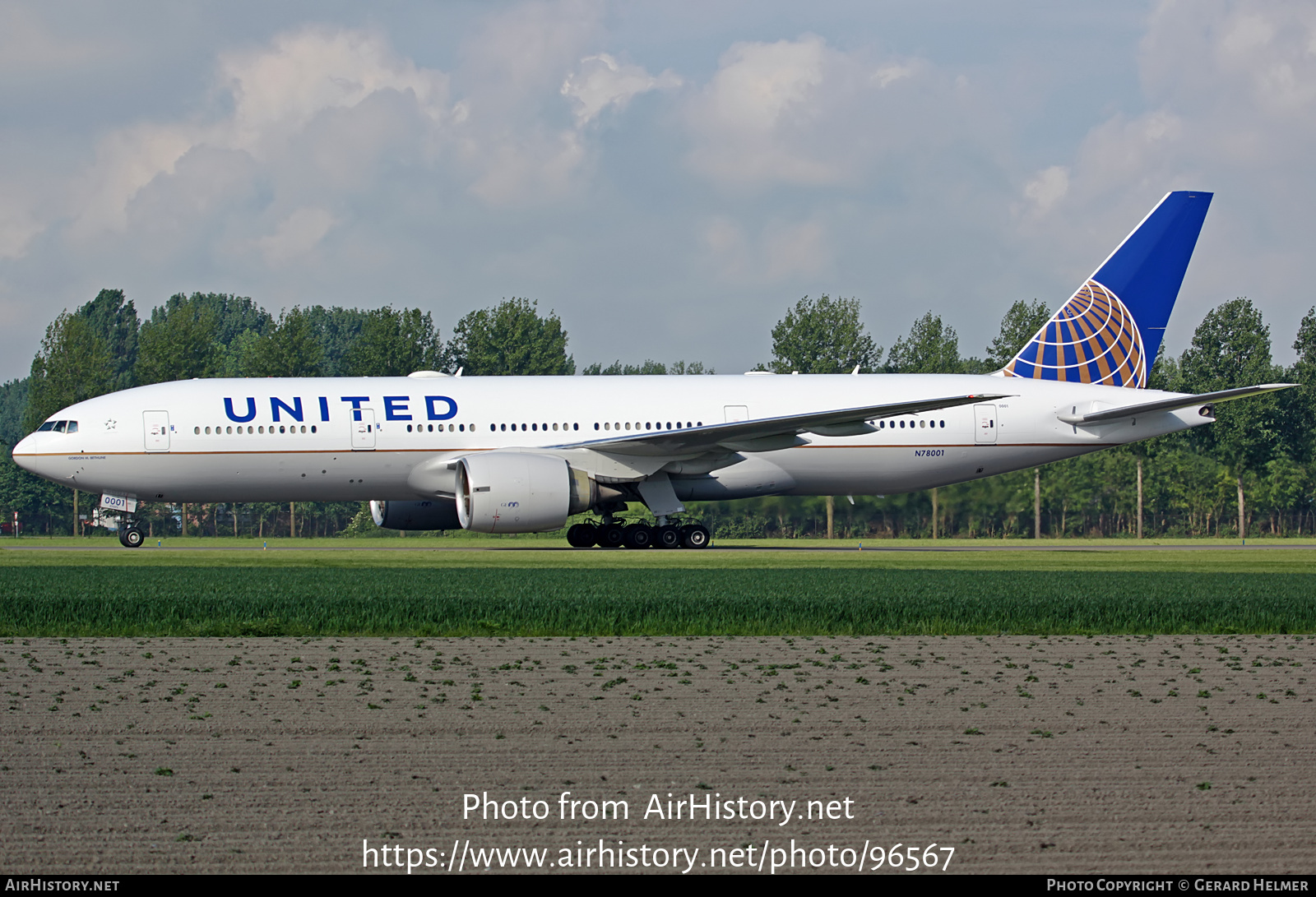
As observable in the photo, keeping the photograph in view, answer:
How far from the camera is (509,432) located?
1048 inches

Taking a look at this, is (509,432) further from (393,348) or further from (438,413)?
(393,348)

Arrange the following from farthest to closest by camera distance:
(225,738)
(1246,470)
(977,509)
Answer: (1246,470) < (977,509) < (225,738)

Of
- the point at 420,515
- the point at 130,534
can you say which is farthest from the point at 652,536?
the point at 130,534

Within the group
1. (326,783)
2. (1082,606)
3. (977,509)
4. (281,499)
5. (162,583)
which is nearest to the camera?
(326,783)

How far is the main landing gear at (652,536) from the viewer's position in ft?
86.3

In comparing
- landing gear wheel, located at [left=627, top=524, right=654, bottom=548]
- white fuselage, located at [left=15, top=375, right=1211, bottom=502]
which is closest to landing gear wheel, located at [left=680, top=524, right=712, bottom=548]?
landing gear wheel, located at [left=627, top=524, right=654, bottom=548]

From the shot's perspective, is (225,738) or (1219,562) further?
(1219,562)

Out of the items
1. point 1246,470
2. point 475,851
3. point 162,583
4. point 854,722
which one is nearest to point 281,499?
point 162,583

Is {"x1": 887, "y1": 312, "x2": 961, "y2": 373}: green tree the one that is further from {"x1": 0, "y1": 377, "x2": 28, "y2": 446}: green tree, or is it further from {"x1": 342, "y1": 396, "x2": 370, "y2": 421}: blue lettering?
{"x1": 0, "y1": 377, "x2": 28, "y2": 446}: green tree

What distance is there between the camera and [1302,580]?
60.9 ft

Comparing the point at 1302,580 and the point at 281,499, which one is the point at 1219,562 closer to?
the point at 1302,580

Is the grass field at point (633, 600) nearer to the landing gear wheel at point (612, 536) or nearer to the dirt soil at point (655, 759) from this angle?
the dirt soil at point (655, 759)

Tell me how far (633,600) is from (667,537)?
39.9 ft

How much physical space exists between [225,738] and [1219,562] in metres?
20.6
